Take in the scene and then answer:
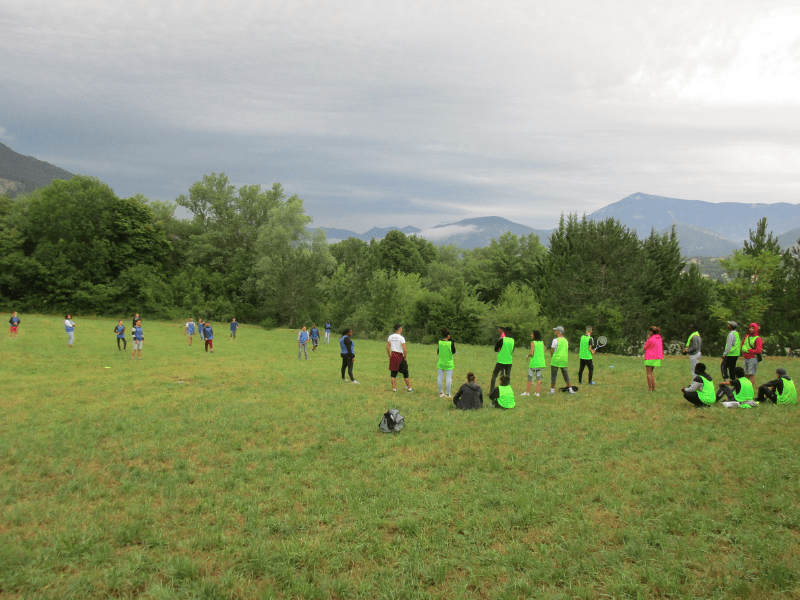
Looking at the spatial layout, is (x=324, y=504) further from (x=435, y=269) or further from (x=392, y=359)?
(x=435, y=269)

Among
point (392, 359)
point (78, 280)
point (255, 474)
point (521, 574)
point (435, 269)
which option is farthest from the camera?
point (435, 269)

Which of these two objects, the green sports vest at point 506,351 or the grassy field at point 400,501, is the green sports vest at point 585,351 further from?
the green sports vest at point 506,351

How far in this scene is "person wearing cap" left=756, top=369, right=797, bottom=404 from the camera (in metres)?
10.9

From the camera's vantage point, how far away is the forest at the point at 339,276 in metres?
34.4

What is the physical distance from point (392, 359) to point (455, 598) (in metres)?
9.85

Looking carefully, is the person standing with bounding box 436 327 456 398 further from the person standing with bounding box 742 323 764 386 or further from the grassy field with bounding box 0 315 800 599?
the person standing with bounding box 742 323 764 386

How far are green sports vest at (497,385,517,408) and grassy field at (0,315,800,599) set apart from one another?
13.4 inches

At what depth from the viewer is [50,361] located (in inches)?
800

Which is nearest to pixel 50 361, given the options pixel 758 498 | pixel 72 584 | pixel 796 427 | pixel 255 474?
pixel 255 474

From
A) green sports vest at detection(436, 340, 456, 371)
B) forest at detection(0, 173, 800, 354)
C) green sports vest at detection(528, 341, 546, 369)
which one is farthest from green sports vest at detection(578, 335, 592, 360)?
forest at detection(0, 173, 800, 354)

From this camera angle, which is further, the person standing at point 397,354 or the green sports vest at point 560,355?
the person standing at point 397,354

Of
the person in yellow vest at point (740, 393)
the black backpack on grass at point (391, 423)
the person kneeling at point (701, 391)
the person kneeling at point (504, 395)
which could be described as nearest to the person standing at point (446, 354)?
the person kneeling at point (504, 395)

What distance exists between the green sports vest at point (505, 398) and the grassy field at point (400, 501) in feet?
1.11

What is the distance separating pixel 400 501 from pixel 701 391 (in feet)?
29.1
